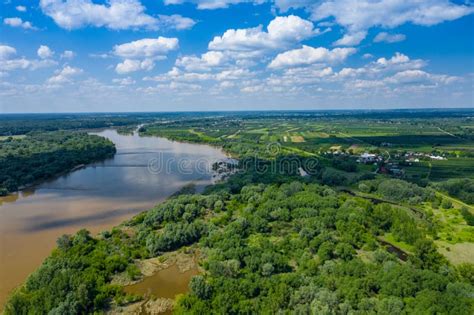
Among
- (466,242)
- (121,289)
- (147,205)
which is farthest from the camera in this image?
(147,205)

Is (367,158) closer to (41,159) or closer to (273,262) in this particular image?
(273,262)

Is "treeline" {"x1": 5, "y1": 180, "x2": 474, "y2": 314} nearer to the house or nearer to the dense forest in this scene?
the dense forest

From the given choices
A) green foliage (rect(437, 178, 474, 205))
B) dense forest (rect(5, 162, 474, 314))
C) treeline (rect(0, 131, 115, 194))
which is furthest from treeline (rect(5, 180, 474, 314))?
treeline (rect(0, 131, 115, 194))

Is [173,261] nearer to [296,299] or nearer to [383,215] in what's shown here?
[296,299]

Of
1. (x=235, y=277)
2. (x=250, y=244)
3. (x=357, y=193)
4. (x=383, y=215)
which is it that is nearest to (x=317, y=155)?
(x=357, y=193)

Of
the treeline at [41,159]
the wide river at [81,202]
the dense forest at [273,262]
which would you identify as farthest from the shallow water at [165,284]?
the treeline at [41,159]

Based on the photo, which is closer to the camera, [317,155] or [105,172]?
[105,172]
